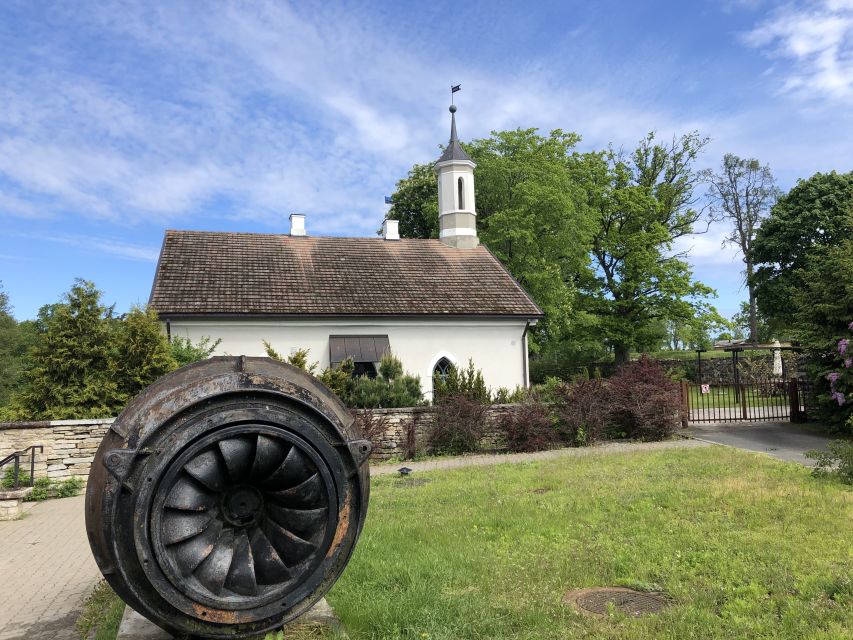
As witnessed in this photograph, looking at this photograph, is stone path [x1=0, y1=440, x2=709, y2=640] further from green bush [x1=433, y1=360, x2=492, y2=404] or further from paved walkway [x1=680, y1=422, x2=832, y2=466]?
paved walkway [x1=680, y1=422, x2=832, y2=466]

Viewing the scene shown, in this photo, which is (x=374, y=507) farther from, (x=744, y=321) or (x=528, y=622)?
(x=744, y=321)

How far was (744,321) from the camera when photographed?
5769 centimetres

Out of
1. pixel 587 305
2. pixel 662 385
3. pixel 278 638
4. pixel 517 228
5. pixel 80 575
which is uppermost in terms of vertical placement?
pixel 517 228

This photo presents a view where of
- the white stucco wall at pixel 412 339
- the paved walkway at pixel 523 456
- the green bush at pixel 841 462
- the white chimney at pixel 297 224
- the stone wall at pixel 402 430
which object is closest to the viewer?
the green bush at pixel 841 462

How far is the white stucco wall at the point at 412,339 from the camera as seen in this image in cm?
1894

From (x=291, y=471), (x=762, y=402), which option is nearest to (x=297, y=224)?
(x=762, y=402)

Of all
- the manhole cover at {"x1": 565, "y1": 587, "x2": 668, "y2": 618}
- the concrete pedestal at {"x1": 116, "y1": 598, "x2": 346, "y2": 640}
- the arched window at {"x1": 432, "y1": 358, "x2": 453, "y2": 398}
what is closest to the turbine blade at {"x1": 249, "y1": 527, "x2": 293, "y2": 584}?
the concrete pedestal at {"x1": 116, "y1": 598, "x2": 346, "y2": 640}

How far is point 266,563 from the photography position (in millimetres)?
3568

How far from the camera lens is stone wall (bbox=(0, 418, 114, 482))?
11570 millimetres

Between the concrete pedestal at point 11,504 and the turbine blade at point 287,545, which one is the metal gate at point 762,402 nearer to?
the turbine blade at point 287,545

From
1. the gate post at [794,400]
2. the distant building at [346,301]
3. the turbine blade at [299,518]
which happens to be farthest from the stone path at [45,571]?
the gate post at [794,400]

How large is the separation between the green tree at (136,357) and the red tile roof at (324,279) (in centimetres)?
516

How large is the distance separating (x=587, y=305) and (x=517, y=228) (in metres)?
7.80

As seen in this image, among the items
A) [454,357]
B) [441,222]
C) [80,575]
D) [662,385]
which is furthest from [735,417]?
[80,575]
